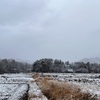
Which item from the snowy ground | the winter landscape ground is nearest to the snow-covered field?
the winter landscape ground

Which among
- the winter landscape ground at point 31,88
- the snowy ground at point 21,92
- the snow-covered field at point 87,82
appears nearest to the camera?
the snow-covered field at point 87,82

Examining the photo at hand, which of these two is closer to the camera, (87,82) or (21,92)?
(21,92)

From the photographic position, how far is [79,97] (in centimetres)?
1669

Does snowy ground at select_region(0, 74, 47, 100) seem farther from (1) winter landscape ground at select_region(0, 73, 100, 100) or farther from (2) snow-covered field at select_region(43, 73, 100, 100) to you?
(2) snow-covered field at select_region(43, 73, 100, 100)

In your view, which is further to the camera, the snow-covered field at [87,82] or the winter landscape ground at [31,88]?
the winter landscape ground at [31,88]

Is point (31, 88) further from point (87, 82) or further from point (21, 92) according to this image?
point (87, 82)

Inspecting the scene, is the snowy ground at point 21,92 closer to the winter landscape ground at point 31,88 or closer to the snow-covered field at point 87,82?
the winter landscape ground at point 31,88

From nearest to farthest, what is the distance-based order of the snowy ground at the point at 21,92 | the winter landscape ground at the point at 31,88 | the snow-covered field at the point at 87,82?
1. the snow-covered field at the point at 87,82
2. the winter landscape ground at the point at 31,88
3. the snowy ground at the point at 21,92

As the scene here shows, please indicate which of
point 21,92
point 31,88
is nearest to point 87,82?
point 31,88

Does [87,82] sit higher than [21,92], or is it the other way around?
[87,82]

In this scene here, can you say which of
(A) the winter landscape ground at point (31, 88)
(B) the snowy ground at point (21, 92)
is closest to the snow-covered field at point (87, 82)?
(A) the winter landscape ground at point (31, 88)

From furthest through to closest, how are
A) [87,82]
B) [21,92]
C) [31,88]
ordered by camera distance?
[87,82], [31,88], [21,92]

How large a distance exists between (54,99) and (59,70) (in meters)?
116

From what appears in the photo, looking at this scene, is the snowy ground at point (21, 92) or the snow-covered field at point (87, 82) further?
the snowy ground at point (21, 92)
